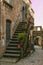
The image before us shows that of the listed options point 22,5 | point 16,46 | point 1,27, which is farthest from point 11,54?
point 22,5

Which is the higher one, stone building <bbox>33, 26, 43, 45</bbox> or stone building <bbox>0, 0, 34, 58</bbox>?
stone building <bbox>0, 0, 34, 58</bbox>

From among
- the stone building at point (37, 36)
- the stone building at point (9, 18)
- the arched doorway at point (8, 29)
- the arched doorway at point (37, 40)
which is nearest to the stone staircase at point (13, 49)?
the stone building at point (9, 18)

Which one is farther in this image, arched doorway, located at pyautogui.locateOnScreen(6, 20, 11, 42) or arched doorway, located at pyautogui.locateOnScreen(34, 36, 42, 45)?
arched doorway, located at pyautogui.locateOnScreen(34, 36, 42, 45)

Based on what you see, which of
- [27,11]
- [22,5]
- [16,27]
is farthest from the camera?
[27,11]

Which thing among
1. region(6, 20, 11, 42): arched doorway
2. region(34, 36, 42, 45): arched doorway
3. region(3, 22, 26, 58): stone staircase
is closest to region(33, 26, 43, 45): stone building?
region(34, 36, 42, 45): arched doorway

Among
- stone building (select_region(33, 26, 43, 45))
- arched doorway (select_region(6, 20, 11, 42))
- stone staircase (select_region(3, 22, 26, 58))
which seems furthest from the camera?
stone building (select_region(33, 26, 43, 45))

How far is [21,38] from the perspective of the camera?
12.3m

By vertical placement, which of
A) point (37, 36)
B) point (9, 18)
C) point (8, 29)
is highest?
point (9, 18)

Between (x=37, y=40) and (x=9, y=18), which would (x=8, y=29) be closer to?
(x=9, y=18)

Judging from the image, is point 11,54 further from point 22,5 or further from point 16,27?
point 22,5

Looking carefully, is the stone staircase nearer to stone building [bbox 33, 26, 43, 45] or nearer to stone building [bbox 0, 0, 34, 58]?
stone building [bbox 0, 0, 34, 58]

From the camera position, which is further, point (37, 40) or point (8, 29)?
point (37, 40)

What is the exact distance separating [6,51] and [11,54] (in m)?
0.62

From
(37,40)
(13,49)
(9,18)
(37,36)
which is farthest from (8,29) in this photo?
(37,40)
